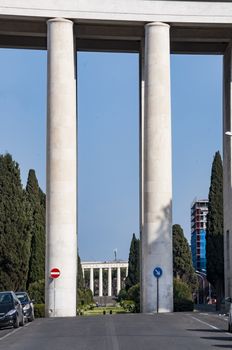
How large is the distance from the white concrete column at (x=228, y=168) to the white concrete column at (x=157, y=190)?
20.4 ft

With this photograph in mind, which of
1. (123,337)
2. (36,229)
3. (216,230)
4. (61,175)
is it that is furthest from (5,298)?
(216,230)

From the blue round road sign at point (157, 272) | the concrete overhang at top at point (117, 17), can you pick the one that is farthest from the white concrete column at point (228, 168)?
the blue round road sign at point (157, 272)

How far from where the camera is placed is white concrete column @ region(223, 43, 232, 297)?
63.4 m

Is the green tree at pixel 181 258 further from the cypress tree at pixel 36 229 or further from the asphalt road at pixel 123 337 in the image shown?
the asphalt road at pixel 123 337

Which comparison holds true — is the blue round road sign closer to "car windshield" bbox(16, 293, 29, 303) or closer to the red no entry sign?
the red no entry sign

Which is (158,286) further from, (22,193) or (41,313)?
(22,193)

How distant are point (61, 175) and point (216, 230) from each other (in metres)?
33.6

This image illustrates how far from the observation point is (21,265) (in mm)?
73312

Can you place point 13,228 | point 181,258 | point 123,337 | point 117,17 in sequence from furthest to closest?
point 181,258
point 13,228
point 117,17
point 123,337

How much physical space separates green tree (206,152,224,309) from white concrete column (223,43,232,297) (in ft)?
69.8

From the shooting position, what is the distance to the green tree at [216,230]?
87.0 metres

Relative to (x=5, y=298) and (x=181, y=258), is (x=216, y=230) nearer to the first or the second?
(x=181, y=258)

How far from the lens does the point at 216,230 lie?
88.1 metres

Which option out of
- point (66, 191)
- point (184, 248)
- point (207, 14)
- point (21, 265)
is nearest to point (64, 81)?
point (66, 191)
